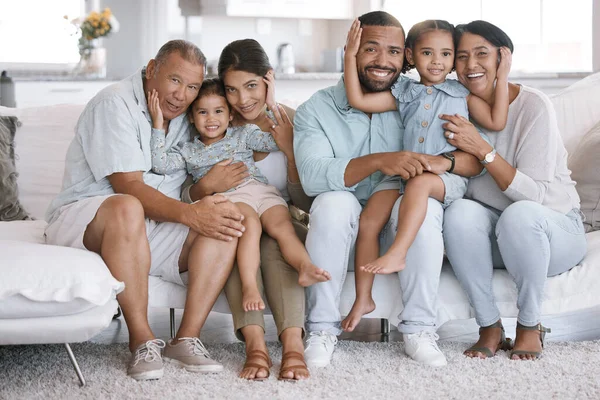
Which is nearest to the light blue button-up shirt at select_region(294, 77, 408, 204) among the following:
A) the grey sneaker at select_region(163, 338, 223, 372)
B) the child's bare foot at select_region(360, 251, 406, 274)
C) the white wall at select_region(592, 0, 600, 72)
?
the child's bare foot at select_region(360, 251, 406, 274)

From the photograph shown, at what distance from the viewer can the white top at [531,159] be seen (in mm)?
2529

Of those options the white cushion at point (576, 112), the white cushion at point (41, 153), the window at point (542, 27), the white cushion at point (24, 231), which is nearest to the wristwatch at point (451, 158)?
the white cushion at point (576, 112)

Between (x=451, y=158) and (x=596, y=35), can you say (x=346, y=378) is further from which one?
(x=596, y=35)

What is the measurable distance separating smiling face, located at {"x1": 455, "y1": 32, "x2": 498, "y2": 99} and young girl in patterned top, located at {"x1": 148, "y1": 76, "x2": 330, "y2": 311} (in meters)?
0.61

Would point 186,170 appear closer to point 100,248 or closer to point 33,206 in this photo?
point 100,248

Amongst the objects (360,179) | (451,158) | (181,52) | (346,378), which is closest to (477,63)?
(451,158)

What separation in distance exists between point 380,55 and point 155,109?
0.73 metres

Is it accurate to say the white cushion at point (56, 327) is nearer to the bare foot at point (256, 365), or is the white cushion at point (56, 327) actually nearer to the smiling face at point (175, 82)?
the bare foot at point (256, 365)

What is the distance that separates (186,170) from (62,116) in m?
0.71

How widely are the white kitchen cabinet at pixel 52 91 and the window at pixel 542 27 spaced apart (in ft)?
8.50

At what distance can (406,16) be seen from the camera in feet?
20.2

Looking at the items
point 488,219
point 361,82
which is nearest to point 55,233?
point 361,82

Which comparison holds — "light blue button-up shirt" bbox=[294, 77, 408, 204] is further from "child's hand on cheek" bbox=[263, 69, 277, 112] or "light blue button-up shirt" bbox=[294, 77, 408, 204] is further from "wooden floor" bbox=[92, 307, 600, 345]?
"wooden floor" bbox=[92, 307, 600, 345]

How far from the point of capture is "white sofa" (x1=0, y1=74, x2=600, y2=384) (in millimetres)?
2117
